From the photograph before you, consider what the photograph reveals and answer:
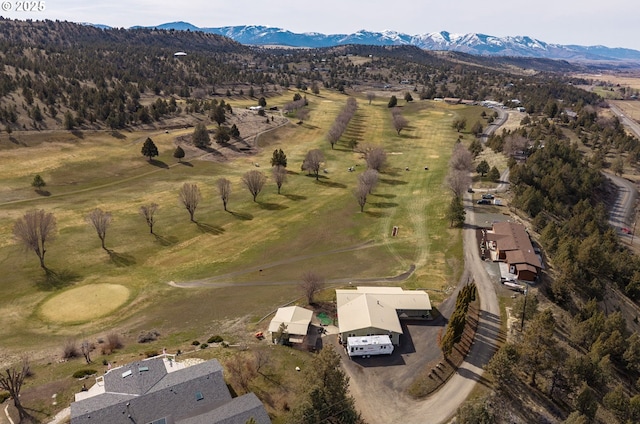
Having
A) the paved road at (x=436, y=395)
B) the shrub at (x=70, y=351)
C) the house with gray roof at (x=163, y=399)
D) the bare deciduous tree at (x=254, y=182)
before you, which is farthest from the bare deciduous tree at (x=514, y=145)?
the shrub at (x=70, y=351)

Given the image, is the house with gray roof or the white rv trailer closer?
the house with gray roof

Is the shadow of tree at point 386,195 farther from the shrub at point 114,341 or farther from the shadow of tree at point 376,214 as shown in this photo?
the shrub at point 114,341

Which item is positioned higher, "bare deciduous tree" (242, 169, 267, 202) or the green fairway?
"bare deciduous tree" (242, 169, 267, 202)

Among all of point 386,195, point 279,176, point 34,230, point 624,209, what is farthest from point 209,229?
point 624,209

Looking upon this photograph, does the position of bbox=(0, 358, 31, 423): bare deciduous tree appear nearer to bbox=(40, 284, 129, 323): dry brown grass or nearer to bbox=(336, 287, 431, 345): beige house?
bbox=(40, 284, 129, 323): dry brown grass

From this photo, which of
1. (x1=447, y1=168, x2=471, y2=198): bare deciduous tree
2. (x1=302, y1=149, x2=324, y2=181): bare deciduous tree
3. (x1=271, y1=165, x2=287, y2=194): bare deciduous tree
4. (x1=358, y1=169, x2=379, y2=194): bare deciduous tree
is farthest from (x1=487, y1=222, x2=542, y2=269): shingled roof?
(x1=302, y1=149, x2=324, y2=181): bare deciduous tree

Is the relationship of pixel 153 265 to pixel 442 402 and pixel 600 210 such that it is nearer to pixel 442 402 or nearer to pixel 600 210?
pixel 442 402

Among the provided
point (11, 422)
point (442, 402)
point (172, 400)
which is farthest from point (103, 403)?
point (442, 402)
